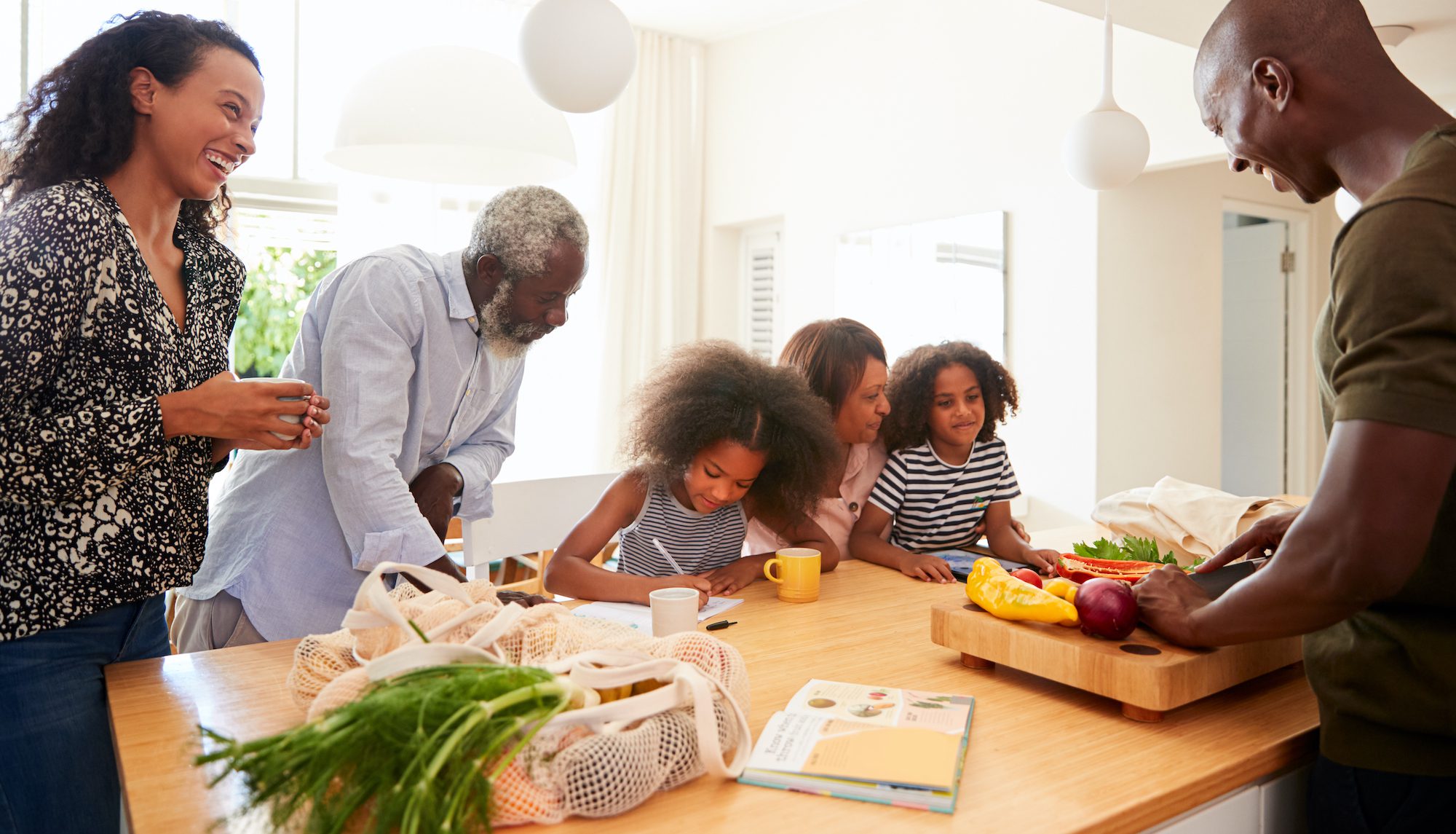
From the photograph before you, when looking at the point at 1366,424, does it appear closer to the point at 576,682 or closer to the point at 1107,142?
the point at 576,682

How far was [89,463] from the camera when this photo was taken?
1.16 metres

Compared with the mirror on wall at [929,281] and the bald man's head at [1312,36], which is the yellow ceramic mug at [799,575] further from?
the mirror on wall at [929,281]

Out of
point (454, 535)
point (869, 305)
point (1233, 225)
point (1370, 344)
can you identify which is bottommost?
point (454, 535)

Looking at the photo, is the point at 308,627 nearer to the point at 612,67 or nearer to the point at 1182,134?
the point at 612,67

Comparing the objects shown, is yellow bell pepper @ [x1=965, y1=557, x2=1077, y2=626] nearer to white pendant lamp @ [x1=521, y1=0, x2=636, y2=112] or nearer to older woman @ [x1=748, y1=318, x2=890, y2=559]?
older woman @ [x1=748, y1=318, x2=890, y2=559]

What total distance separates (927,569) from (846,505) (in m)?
0.47

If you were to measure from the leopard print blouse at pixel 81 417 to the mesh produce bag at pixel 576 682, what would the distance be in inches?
13.6

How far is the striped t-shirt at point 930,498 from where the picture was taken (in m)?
2.38

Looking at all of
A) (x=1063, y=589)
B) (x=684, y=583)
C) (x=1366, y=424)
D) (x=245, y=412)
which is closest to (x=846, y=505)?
(x=684, y=583)

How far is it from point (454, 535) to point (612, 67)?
7.90 feet

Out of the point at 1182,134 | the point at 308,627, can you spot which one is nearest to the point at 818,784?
the point at 308,627

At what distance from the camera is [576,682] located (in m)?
0.91

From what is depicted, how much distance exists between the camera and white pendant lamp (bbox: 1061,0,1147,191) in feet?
8.31

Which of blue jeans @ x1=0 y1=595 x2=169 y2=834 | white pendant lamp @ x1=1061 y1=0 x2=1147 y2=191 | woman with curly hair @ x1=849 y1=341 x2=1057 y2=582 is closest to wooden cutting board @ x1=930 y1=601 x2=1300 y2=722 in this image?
woman with curly hair @ x1=849 y1=341 x2=1057 y2=582
